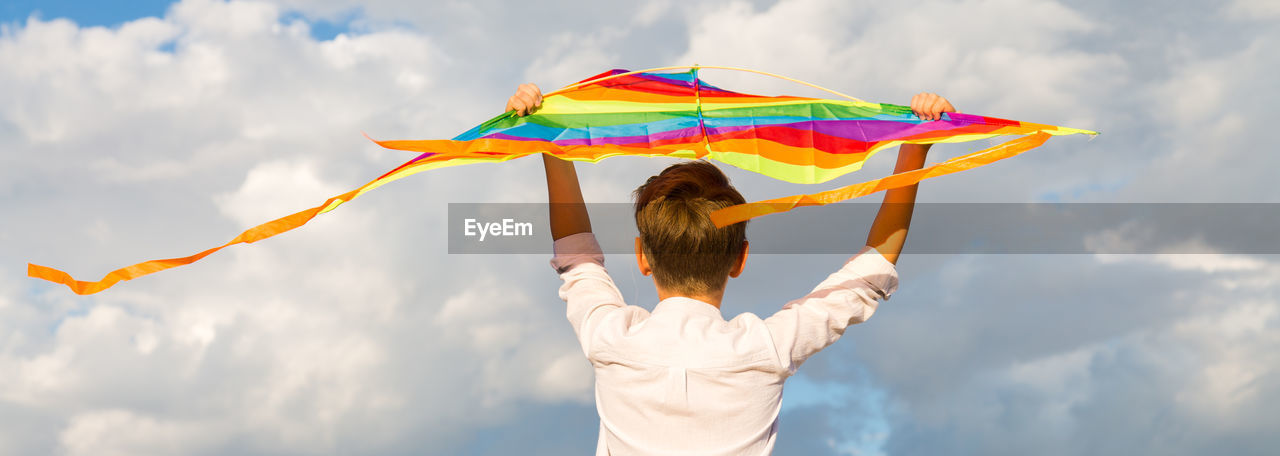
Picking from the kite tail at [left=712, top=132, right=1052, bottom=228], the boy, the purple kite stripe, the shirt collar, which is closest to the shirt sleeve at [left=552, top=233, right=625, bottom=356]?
the boy

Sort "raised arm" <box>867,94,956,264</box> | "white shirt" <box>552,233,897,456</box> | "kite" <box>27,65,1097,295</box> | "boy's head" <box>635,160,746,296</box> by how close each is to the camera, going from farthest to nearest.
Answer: "kite" <box>27,65,1097,295</box>, "raised arm" <box>867,94,956,264</box>, "boy's head" <box>635,160,746,296</box>, "white shirt" <box>552,233,897,456</box>

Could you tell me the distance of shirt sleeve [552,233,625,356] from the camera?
4.35 m

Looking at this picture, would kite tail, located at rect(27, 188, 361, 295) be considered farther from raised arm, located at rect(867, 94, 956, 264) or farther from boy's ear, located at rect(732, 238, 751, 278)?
raised arm, located at rect(867, 94, 956, 264)

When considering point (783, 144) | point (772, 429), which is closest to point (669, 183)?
point (772, 429)

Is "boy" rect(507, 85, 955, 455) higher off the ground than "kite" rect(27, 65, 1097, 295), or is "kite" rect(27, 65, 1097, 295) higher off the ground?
"kite" rect(27, 65, 1097, 295)

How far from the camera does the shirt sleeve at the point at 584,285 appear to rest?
4348 mm

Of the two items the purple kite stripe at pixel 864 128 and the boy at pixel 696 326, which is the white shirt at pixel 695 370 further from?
the purple kite stripe at pixel 864 128

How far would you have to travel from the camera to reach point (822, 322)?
425cm

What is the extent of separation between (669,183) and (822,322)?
3.29ft

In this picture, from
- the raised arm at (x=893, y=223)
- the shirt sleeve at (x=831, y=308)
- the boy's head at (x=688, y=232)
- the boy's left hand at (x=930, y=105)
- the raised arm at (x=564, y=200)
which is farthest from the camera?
the boy's left hand at (x=930, y=105)

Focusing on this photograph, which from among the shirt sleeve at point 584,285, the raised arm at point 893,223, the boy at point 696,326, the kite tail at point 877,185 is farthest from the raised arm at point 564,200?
the raised arm at point 893,223

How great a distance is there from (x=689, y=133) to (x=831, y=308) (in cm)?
250

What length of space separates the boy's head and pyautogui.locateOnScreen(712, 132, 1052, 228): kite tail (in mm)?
101

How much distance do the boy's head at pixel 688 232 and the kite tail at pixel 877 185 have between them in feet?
0.33
